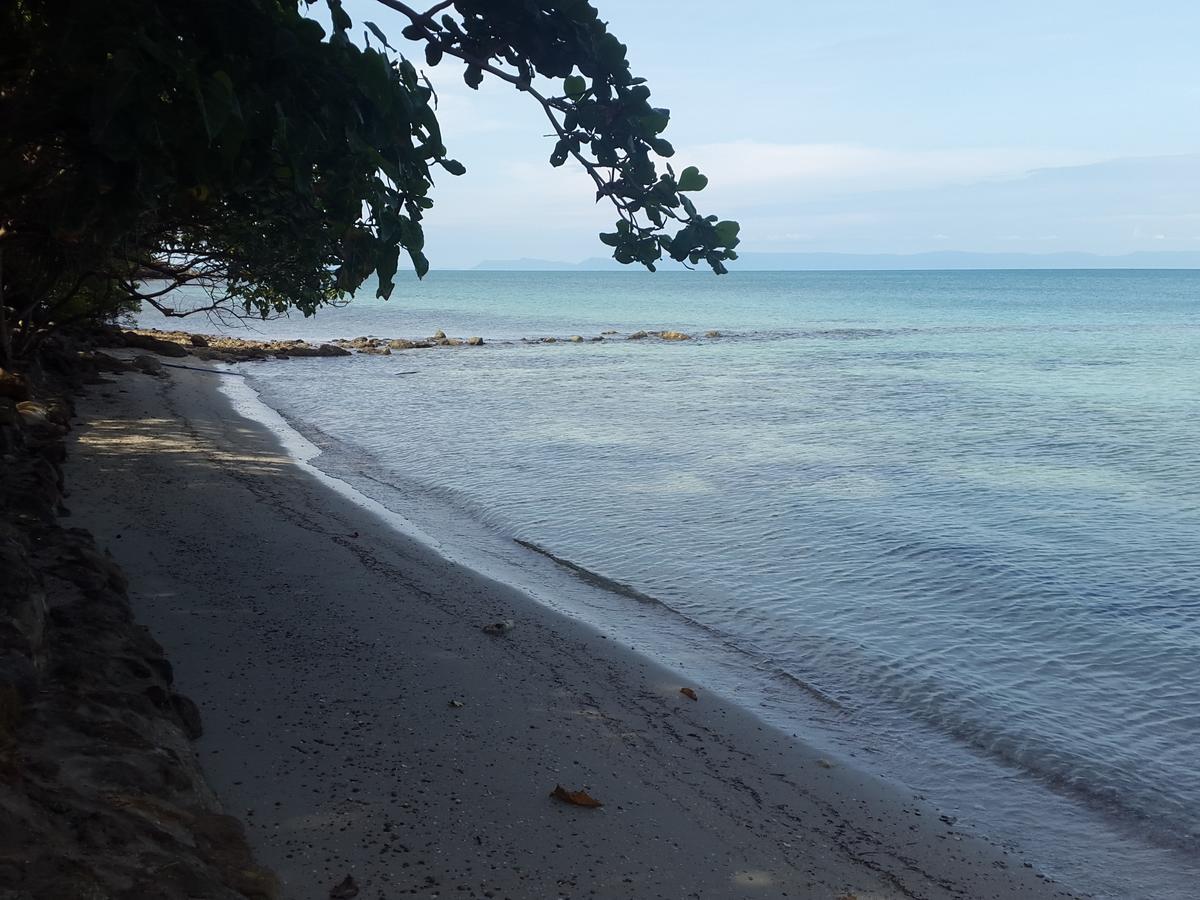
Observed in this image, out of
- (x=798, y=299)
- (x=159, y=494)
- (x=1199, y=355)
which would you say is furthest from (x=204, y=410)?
(x=798, y=299)

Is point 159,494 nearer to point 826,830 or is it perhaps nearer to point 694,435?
point 826,830

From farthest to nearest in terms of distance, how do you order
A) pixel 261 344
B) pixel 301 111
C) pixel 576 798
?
1. pixel 261 344
2. pixel 576 798
3. pixel 301 111

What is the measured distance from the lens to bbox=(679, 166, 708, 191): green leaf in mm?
3668

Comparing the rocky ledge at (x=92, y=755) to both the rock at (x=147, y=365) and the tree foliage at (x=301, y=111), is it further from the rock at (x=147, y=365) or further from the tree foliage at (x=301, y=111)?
the rock at (x=147, y=365)

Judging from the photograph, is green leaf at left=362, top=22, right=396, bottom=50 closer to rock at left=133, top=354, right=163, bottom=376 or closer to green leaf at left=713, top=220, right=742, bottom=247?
green leaf at left=713, top=220, right=742, bottom=247

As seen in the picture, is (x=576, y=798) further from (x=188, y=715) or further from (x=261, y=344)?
(x=261, y=344)

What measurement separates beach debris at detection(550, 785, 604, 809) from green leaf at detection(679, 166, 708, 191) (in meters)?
2.89

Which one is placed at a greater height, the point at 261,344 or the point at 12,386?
the point at 12,386

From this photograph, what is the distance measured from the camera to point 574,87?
3605 mm

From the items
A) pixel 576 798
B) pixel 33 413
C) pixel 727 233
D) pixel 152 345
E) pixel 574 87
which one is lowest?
pixel 576 798

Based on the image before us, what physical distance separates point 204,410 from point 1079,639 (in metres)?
16.2

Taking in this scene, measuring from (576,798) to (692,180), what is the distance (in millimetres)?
2935

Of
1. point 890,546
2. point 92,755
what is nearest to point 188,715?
point 92,755

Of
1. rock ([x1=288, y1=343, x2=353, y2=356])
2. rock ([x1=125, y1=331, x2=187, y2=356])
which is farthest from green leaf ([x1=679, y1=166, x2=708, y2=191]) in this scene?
rock ([x1=288, y1=343, x2=353, y2=356])
